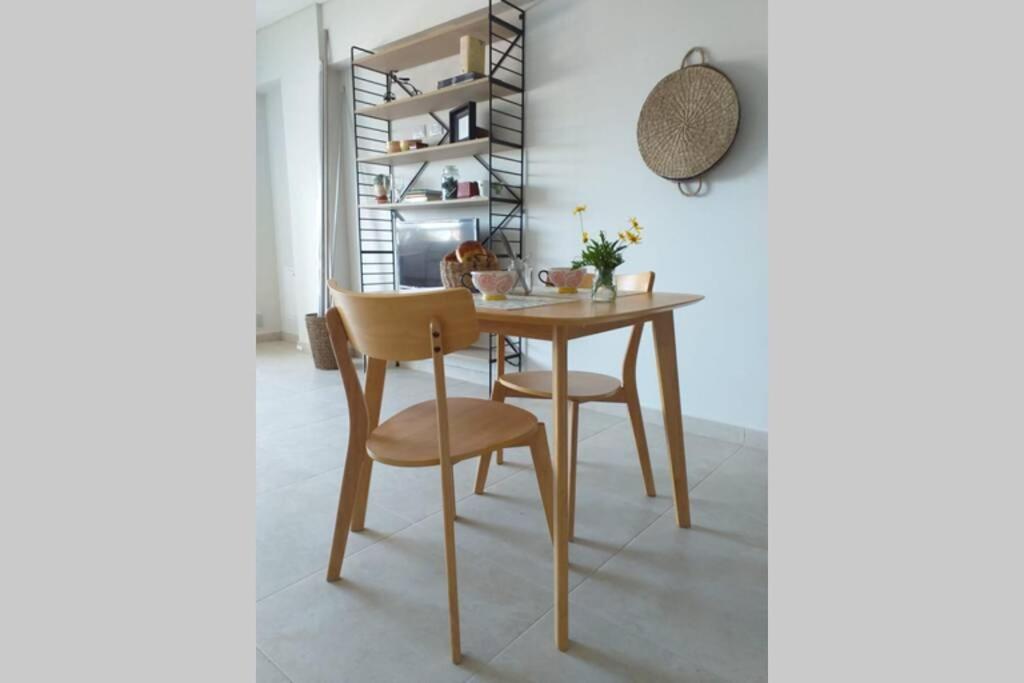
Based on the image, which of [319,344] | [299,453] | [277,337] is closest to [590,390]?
[299,453]

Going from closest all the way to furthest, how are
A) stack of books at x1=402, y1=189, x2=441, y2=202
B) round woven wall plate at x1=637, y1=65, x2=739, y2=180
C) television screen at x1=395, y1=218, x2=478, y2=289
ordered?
round woven wall plate at x1=637, y1=65, x2=739, y2=180 < television screen at x1=395, y1=218, x2=478, y2=289 < stack of books at x1=402, y1=189, x2=441, y2=202

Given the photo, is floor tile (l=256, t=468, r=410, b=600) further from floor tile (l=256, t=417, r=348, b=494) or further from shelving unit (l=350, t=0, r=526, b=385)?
shelving unit (l=350, t=0, r=526, b=385)

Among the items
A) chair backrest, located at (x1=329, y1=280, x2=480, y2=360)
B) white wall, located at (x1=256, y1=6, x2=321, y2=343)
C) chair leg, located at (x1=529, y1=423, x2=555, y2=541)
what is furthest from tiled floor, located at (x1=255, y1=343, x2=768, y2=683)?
white wall, located at (x1=256, y1=6, x2=321, y2=343)

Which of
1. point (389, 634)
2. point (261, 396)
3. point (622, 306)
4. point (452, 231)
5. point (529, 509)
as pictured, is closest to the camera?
point (389, 634)

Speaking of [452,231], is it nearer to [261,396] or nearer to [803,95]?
[261,396]

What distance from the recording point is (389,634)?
129 cm

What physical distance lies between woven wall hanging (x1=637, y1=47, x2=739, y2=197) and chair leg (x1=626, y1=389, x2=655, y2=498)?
1293 mm

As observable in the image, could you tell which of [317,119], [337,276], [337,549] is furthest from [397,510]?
[317,119]

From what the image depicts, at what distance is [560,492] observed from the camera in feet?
4.10

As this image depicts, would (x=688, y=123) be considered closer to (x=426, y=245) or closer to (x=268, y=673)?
(x=426, y=245)

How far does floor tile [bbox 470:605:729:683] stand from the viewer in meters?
1.16

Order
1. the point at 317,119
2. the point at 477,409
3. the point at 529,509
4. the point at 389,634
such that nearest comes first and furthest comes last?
the point at 389,634
the point at 477,409
the point at 529,509
the point at 317,119

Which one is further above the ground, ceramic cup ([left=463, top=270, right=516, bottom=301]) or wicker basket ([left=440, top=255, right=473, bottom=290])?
wicker basket ([left=440, top=255, right=473, bottom=290])

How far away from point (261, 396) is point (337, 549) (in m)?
2.25
